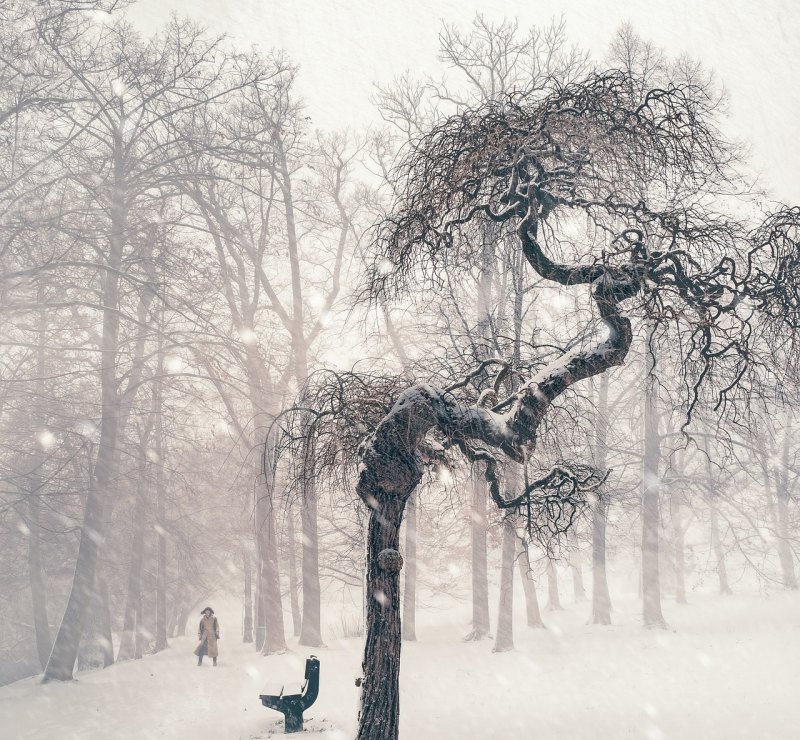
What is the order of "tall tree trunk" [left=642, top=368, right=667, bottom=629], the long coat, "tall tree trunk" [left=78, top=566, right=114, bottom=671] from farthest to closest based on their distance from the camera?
"tall tree trunk" [left=78, top=566, right=114, bottom=671], "tall tree trunk" [left=642, top=368, right=667, bottom=629], the long coat

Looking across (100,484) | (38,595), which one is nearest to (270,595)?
(100,484)

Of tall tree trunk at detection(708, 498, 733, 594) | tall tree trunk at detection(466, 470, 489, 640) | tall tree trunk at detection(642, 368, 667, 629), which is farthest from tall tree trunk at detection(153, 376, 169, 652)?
tall tree trunk at detection(708, 498, 733, 594)

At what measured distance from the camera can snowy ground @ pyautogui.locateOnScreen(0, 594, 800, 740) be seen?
32.9 ft

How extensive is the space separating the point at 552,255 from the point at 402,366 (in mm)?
4928

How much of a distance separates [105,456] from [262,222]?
9041 mm

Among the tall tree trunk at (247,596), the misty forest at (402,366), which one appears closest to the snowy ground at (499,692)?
the misty forest at (402,366)

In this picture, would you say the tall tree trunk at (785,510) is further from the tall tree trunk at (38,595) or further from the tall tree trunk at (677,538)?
the tall tree trunk at (38,595)

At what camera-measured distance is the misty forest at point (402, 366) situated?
652cm

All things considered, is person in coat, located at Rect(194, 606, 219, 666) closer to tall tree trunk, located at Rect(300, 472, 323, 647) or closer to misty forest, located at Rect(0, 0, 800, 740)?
misty forest, located at Rect(0, 0, 800, 740)

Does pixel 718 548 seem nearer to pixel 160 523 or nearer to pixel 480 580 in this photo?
pixel 480 580

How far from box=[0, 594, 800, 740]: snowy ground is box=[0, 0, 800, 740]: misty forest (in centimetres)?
11

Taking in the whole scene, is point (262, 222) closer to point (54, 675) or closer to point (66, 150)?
point (66, 150)

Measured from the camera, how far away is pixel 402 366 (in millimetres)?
11773

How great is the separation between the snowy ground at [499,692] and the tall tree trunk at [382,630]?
3266mm
